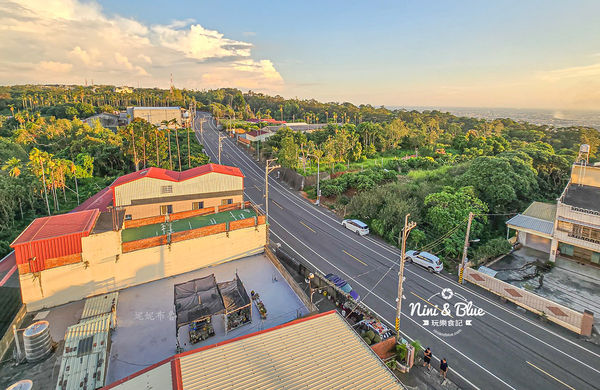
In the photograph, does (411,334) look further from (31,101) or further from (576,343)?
(31,101)

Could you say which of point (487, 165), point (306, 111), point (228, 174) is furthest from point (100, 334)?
point (306, 111)

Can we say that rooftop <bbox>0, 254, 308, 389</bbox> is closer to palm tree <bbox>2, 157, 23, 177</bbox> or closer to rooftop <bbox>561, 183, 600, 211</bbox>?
rooftop <bbox>561, 183, 600, 211</bbox>

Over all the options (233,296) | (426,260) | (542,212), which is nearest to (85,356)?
(233,296)

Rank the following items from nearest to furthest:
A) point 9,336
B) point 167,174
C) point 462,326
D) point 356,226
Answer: point 9,336
point 462,326
point 167,174
point 356,226

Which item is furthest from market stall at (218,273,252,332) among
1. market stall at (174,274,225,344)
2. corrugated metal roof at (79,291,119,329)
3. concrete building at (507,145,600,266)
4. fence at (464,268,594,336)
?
concrete building at (507,145,600,266)

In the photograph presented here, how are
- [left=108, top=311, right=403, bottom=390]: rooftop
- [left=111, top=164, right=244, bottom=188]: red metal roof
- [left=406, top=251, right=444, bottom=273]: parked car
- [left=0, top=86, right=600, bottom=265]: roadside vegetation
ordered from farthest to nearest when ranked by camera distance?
1. [left=0, top=86, right=600, bottom=265]: roadside vegetation
2. [left=406, top=251, right=444, bottom=273]: parked car
3. [left=111, top=164, right=244, bottom=188]: red metal roof
4. [left=108, top=311, right=403, bottom=390]: rooftop

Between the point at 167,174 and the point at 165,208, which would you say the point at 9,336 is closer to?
the point at 165,208

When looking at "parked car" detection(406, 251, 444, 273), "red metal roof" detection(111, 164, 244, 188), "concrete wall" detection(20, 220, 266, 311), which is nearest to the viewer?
"concrete wall" detection(20, 220, 266, 311)
